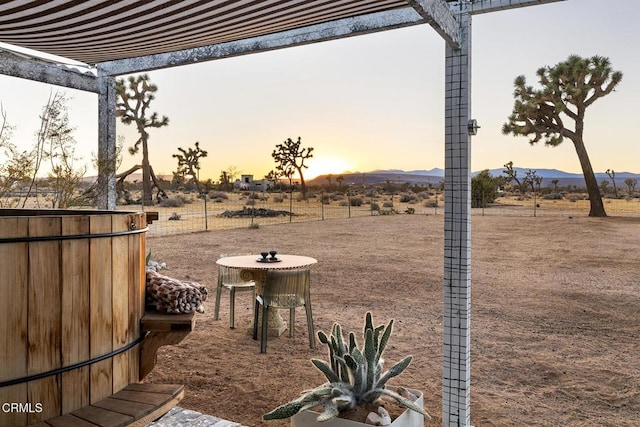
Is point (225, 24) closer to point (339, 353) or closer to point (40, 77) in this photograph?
point (40, 77)

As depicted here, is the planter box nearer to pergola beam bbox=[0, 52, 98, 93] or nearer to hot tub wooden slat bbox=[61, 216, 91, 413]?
hot tub wooden slat bbox=[61, 216, 91, 413]

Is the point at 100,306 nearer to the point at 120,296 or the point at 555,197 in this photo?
the point at 120,296

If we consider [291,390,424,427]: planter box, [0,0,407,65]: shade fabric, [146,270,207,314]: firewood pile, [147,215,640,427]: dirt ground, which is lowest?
[147,215,640,427]: dirt ground

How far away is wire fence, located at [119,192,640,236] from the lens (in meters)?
→ 17.3

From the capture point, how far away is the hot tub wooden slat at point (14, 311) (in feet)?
5.20

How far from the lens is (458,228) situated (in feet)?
Result: 8.27

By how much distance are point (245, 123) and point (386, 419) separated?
16.3 meters

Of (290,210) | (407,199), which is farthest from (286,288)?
(407,199)

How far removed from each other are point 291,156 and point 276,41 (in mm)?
28970

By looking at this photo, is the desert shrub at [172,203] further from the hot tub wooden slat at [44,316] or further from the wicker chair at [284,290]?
the hot tub wooden slat at [44,316]

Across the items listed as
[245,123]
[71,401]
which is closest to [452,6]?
[71,401]

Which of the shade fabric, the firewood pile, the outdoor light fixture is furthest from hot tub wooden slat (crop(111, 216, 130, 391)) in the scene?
the outdoor light fixture

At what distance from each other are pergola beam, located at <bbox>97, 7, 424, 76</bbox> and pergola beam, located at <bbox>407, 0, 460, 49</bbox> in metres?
0.37

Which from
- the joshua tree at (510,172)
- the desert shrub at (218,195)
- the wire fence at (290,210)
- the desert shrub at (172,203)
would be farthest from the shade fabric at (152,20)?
the joshua tree at (510,172)
